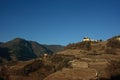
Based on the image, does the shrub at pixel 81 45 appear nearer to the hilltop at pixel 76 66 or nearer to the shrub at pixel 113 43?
the hilltop at pixel 76 66

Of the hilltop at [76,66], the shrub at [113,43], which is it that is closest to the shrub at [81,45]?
the hilltop at [76,66]

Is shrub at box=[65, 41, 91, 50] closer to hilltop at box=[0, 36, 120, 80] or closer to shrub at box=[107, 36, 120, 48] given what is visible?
hilltop at box=[0, 36, 120, 80]

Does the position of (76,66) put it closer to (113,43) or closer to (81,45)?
(113,43)

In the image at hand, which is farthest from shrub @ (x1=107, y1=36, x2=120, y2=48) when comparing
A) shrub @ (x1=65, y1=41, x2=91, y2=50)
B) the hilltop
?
shrub @ (x1=65, y1=41, x2=91, y2=50)

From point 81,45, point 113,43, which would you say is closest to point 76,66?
point 113,43

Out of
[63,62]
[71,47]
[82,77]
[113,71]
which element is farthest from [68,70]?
[71,47]

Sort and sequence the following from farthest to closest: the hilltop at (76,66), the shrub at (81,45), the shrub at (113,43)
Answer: the shrub at (81,45) → the shrub at (113,43) → the hilltop at (76,66)

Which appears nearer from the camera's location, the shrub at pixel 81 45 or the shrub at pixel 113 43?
the shrub at pixel 113 43

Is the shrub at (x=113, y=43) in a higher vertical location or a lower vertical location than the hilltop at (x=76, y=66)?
higher

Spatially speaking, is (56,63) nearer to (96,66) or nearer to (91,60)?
(91,60)

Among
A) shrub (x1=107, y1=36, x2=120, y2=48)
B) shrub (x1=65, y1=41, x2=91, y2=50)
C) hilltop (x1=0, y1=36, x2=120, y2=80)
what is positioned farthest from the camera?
shrub (x1=65, y1=41, x2=91, y2=50)

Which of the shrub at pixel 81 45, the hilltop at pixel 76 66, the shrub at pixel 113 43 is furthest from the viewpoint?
the shrub at pixel 81 45

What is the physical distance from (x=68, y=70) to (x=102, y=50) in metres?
20.9

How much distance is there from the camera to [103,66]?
40.6 metres
